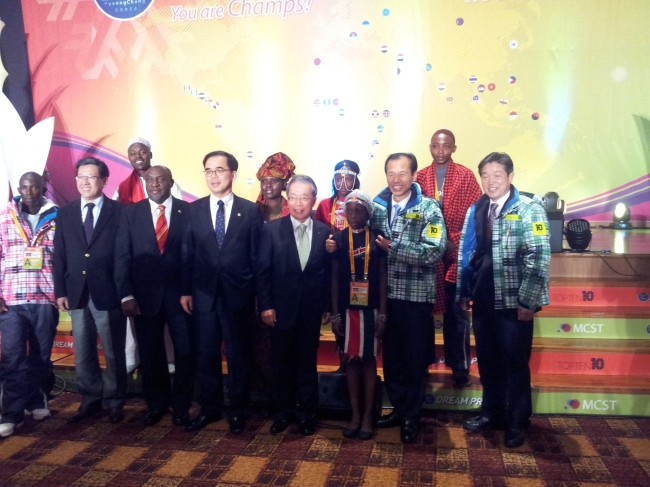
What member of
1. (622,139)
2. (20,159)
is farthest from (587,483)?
(20,159)

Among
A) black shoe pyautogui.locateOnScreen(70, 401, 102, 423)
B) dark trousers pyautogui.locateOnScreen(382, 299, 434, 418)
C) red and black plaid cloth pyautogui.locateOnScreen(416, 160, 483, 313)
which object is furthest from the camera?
red and black plaid cloth pyautogui.locateOnScreen(416, 160, 483, 313)

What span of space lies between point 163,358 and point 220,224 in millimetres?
946

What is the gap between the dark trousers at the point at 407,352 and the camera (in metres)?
2.90

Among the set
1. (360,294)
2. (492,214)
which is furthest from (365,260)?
(492,214)

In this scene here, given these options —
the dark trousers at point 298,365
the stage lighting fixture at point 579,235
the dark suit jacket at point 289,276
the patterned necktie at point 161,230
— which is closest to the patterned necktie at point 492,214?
the dark suit jacket at point 289,276

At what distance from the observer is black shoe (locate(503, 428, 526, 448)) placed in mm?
2857

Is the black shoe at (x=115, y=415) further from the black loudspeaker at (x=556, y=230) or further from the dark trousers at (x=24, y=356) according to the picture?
the black loudspeaker at (x=556, y=230)

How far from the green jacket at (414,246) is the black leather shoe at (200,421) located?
4.46 feet

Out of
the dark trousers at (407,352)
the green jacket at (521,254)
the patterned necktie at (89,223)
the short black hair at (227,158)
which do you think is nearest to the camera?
the green jacket at (521,254)

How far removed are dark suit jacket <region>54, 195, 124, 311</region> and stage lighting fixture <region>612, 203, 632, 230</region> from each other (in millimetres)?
4439

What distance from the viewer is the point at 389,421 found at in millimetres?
3129

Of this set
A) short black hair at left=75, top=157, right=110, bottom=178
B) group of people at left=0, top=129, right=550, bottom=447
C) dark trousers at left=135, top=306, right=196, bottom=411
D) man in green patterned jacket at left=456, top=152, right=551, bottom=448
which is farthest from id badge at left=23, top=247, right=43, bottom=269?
man in green patterned jacket at left=456, top=152, right=551, bottom=448

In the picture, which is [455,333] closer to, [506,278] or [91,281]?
[506,278]

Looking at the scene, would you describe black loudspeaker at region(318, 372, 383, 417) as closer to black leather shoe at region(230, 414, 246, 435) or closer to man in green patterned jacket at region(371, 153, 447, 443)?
man in green patterned jacket at region(371, 153, 447, 443)
